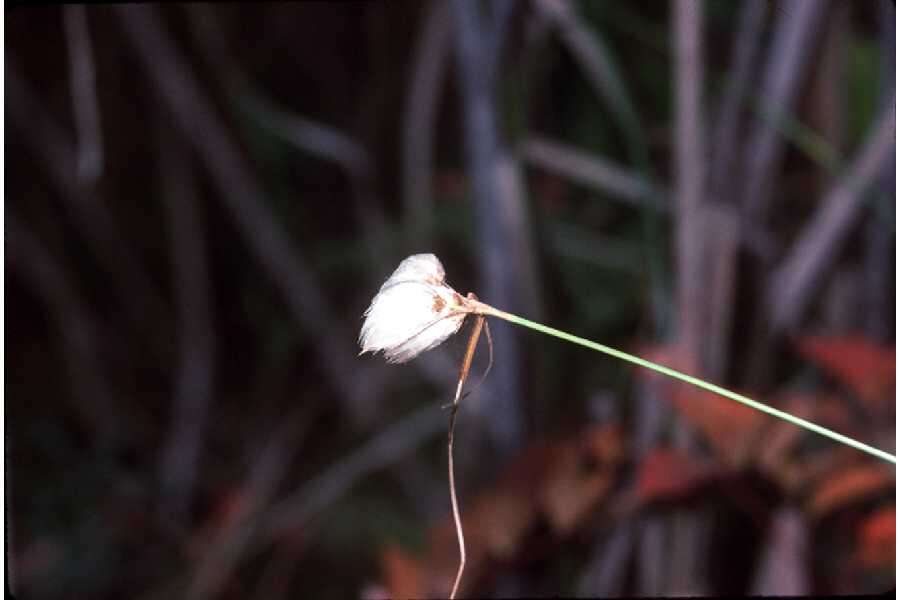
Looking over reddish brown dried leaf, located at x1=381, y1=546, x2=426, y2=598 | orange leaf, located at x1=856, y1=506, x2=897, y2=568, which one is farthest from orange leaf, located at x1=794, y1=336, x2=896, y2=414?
reddish brown dried leaf, located at x1=381, y1=546, x2=426, y2=598

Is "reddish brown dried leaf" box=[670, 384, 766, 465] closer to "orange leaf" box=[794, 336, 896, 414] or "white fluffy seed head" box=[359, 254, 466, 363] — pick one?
"orange leaf" box=[794, 336, 896, 414]

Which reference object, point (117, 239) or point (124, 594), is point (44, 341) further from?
point (124, 594)

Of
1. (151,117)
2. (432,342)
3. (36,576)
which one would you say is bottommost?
(432,342)

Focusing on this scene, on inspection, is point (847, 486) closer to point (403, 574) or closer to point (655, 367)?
point (403, 574)

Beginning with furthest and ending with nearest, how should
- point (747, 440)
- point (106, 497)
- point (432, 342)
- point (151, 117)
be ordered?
point (151, 117), point (106, 497), point (747, 440), point (432, 342)

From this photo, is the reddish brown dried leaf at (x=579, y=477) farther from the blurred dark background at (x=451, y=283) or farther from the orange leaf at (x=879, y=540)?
the orange leaf at (x=879, y=540)

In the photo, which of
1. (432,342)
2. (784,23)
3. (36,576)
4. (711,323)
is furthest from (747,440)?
(36,576)
